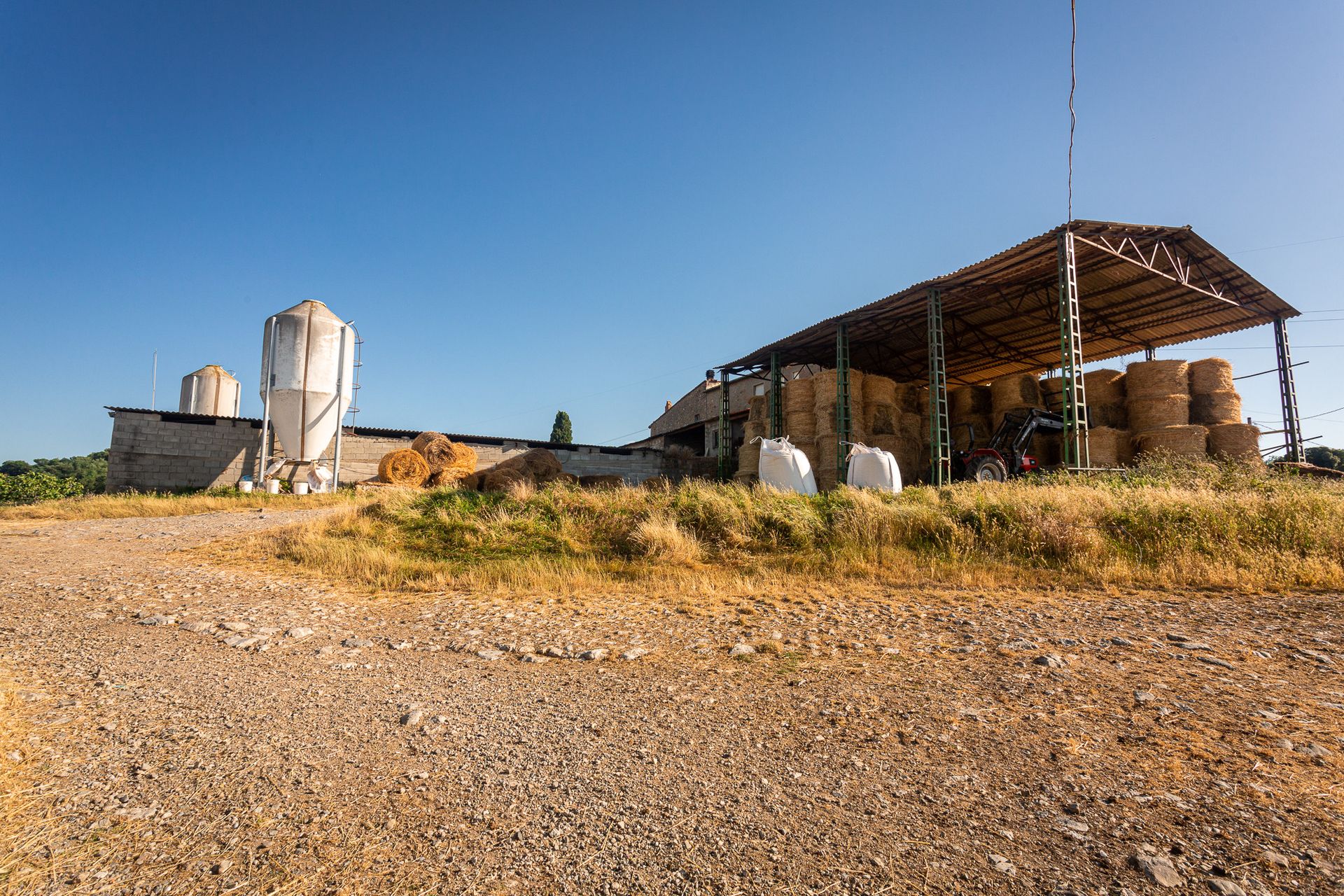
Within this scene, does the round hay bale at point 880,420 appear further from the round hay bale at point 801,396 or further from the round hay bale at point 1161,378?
the round hay bale at point 1161,378

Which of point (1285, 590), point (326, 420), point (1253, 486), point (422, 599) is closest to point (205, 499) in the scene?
point (326, 420)

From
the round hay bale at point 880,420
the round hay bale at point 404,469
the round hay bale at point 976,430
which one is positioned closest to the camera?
the round hay bale at point 880,420

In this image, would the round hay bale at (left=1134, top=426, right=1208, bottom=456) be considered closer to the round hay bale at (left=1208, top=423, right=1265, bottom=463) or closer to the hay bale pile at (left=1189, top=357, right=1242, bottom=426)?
the round hay bale at (left=1208, top=423, right=1265, bottom=463)

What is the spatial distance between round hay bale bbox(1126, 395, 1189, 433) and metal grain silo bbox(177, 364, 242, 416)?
1456 inches

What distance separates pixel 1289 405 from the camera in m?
15.6

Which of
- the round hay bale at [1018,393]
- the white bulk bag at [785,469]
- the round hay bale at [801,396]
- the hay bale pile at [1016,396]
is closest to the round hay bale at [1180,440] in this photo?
the hay bale pile at [1016,396]

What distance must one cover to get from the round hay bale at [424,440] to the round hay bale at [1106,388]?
19.6 m

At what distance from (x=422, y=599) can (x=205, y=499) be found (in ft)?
46.9

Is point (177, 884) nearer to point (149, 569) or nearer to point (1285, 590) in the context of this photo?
point (149, 569)

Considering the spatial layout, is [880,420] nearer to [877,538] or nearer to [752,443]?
[752,443]

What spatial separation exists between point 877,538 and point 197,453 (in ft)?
75.4

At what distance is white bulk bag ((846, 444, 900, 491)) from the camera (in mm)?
13219

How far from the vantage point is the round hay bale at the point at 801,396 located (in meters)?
18.9

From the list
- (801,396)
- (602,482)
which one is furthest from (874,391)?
(602,482)
